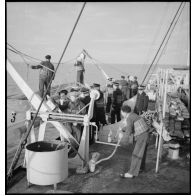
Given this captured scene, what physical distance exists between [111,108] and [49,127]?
620 centimetres

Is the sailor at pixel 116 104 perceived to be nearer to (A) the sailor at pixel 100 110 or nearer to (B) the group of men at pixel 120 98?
(B) the group of men at pixel 120 98

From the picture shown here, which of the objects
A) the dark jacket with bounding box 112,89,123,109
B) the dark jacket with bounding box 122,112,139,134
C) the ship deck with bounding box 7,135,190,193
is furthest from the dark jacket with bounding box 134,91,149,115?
the dark jacket with bounding box 122,112,139,134

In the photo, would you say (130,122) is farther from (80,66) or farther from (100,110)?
(80,66)

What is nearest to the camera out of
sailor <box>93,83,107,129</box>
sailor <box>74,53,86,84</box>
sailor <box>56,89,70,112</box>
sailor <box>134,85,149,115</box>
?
sailor <box>56,89,70,112</box>

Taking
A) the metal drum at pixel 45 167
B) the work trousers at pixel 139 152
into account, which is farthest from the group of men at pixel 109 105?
the metal drum at pixel 45 167

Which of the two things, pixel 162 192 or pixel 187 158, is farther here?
pixel 187 158

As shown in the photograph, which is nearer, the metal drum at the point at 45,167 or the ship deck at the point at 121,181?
the metal drum at the point at 45,167

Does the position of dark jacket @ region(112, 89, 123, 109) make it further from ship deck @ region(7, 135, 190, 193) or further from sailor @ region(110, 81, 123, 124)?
ship deck @ region(7, 135, 190, 193)

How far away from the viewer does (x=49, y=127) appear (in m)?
13.7

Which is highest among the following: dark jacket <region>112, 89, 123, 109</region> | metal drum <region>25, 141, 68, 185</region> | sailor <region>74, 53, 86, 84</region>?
sailor <region>74, 53, 86, 84</region>

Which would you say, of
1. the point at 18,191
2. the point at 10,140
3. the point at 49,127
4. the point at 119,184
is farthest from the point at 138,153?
the point at 49,127

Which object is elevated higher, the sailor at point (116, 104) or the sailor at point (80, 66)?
the sailor at point (80, 66)
